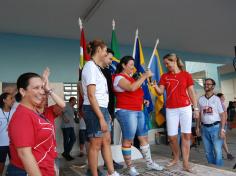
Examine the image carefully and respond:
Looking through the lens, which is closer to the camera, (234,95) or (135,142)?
(135,142)

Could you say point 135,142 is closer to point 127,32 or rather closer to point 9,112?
point 9,112

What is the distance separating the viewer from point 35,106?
1.32 m

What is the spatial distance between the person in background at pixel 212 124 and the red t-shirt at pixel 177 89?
906mm

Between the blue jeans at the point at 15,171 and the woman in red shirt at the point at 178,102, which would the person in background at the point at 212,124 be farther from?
the blue jeans at the point at 15,171

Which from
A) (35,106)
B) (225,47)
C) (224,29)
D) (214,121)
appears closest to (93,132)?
(35,106)

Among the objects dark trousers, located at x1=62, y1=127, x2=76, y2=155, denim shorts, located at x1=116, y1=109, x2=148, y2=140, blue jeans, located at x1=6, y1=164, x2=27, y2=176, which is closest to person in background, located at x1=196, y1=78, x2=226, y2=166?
denim shorts, located at x1=116, y1=109, x2=148, y2=140

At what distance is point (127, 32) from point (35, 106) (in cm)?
498

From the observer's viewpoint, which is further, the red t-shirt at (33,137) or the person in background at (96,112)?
the person in background at (96,112)

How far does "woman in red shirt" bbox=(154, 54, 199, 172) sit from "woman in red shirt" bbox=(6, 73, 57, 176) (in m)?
1.82

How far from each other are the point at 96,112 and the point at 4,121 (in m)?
1.51

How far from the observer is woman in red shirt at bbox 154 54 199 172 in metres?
2.78

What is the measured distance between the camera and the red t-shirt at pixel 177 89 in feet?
9.26

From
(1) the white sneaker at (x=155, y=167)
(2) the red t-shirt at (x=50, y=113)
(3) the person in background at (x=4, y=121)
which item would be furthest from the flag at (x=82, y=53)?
(2) the red t-shirt at (x=50, y=113)

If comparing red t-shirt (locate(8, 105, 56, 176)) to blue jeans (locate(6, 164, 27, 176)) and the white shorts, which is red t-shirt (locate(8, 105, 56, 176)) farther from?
the white shorts
